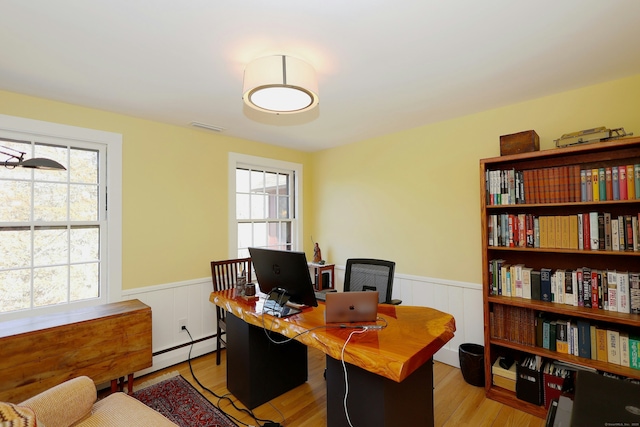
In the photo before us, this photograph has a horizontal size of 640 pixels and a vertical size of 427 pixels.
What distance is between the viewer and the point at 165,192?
2.96 meters

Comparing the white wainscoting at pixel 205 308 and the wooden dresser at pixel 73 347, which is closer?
the wooden dresser at pixel 73 347

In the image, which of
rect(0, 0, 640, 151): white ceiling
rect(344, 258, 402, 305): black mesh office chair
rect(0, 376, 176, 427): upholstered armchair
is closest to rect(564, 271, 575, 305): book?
rect(344, 258, 402, 305): black mesh office chair

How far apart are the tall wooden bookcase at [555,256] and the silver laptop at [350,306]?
4.14ft

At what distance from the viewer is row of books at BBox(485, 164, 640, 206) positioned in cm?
192

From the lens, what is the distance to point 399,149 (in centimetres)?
→ 330

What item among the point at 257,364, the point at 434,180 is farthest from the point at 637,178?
the point at 257,364

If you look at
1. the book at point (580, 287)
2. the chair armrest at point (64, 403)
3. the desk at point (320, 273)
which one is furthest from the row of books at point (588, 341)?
the chair armrest at point (64, 403)

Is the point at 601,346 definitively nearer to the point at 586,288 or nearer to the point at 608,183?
the point at 586,288

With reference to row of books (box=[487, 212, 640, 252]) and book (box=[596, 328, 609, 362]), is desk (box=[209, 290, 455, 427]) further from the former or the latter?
book (box=[596, 328, 609, 362])

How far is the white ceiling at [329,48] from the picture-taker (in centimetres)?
140

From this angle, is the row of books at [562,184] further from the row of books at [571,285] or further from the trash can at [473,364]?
the trash can at [473,364]

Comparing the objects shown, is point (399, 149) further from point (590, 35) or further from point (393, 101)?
point (590, 35)

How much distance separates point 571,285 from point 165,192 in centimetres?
357

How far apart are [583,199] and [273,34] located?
2.34 m
